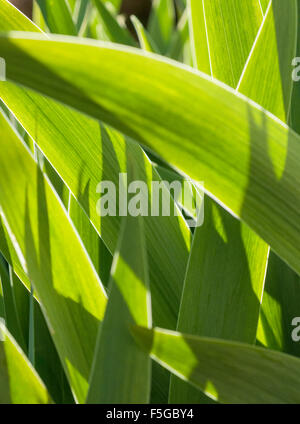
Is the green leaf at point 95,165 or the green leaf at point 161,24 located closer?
the green leaf at point 95,165

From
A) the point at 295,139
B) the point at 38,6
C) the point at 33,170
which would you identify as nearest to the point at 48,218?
the point at 33,170


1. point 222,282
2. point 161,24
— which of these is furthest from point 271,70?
point 161,24

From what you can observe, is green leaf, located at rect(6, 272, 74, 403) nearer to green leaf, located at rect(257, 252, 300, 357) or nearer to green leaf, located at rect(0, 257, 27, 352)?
green leaf, located at rect(0, 257, 27, 352)

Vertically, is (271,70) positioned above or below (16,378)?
above

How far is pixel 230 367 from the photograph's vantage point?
267mm

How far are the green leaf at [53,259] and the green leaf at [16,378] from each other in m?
0.03

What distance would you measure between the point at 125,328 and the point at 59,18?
503mm

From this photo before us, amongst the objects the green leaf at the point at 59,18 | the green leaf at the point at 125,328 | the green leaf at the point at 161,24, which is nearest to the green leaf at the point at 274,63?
the green leaf at the point at 125,328

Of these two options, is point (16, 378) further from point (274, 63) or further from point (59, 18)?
point (59, 18)

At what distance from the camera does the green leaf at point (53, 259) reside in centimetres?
30

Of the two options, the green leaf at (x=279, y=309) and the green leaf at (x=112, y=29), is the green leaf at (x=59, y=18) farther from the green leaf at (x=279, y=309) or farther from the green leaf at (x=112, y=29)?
the green leaf at (x=279, y=309)

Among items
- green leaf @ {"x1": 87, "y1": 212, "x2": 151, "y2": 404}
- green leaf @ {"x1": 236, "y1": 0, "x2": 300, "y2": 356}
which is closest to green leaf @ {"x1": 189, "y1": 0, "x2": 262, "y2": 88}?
green leaf @ {"x1": 236, "y1": 0, "x2": 300, "y2": 356}

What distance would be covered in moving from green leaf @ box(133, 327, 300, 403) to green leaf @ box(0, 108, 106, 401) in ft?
0.21

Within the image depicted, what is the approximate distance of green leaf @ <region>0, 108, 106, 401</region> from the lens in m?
0.30
